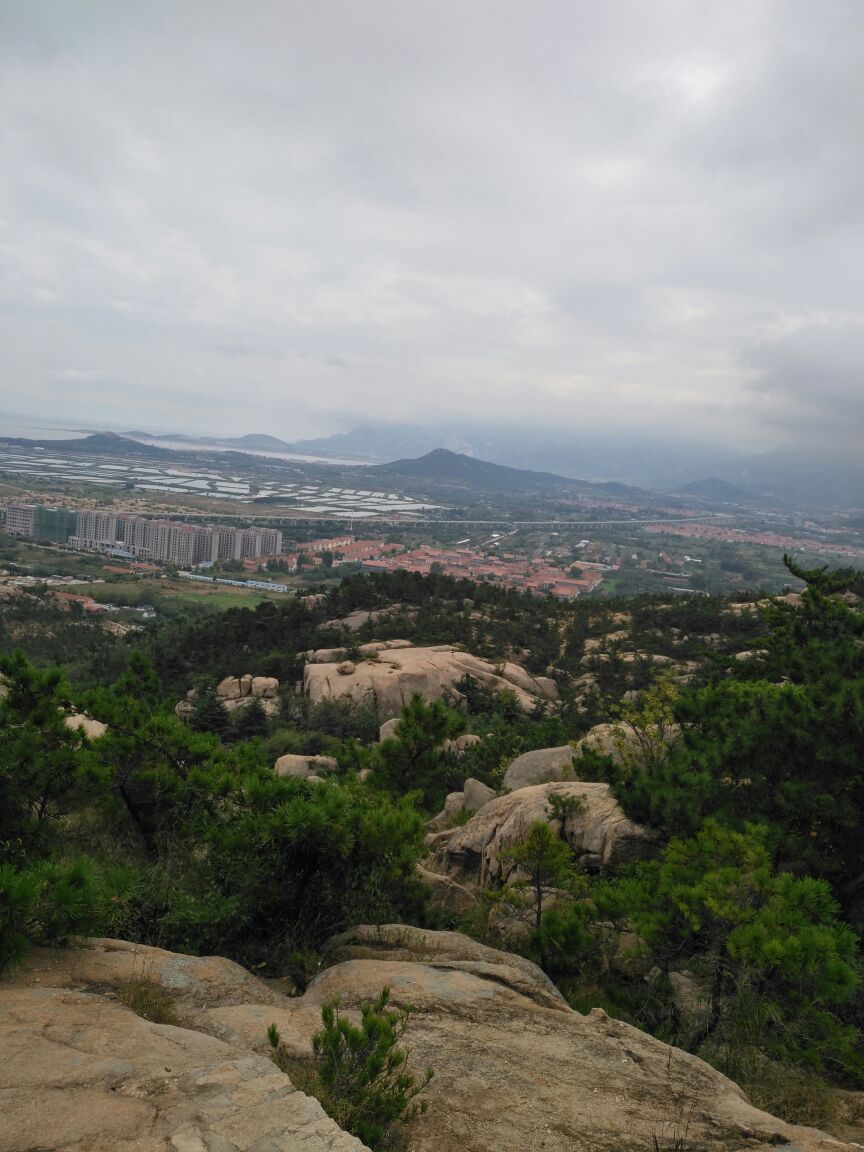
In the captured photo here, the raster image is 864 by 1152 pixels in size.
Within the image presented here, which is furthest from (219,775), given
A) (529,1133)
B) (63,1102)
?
(529,1133)

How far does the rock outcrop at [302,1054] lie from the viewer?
2.91 meters

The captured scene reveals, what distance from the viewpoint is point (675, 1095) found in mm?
3775

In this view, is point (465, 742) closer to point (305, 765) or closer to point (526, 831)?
point (305, 765)

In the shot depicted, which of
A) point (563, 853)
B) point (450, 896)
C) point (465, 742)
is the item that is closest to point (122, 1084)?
point (563, 853)

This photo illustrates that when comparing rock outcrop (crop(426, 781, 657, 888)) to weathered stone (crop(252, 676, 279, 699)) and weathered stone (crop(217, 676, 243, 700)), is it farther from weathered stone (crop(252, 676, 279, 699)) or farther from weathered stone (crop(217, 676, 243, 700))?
weathered stone (crop(217, 676, 243, 700))

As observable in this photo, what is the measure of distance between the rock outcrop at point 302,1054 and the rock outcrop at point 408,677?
18.7m

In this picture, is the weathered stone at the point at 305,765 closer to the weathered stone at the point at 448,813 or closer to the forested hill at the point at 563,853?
the weathered stone at the point at 448,813

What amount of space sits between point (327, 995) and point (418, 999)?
66 cm

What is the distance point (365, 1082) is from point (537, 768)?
10.8 m

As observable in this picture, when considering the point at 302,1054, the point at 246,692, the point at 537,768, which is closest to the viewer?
the point at 302,1054

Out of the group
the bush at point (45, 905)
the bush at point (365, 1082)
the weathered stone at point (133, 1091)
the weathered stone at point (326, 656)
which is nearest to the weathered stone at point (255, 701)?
the weathered stone at point (326, 656)

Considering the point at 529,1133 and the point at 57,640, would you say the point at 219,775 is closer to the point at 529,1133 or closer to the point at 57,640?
the point at 529,1133

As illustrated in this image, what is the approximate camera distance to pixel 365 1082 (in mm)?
3230

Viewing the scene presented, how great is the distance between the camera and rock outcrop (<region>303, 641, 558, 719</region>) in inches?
957
